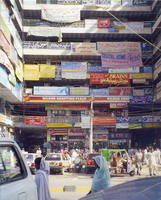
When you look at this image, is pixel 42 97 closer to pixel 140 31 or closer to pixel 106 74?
pixel 106 74

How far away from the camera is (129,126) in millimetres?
37156

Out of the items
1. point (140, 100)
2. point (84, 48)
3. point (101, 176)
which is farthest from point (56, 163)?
point (84, 48)

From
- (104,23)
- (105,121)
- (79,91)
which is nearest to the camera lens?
(105,121)

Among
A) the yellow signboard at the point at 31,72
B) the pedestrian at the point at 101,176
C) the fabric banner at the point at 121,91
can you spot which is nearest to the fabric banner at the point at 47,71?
the yellow signboard at the point at 31,72

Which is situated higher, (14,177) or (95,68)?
(95,68)

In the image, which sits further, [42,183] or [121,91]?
[121,91]

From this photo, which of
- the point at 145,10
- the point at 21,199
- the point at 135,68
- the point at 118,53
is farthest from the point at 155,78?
the point at 21,199

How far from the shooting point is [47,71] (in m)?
38.6

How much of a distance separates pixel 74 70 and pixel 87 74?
63.7 inches

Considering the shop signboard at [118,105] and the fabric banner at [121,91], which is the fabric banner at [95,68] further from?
the shop signboard at [118,105]

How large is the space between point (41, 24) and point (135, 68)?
12.7 metres

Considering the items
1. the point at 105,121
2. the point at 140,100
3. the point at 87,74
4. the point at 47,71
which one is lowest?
the point at 105,121

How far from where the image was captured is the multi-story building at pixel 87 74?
37.6 m

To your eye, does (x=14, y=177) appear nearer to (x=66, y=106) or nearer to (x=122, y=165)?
(x=122, y=165)
